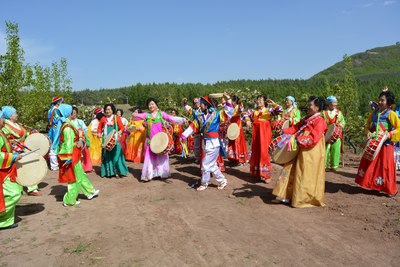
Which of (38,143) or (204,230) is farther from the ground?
(38,143)

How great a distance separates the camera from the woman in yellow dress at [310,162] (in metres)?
5.54

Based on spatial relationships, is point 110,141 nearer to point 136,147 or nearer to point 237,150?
point 136,147

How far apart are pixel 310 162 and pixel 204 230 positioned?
6.75 feet

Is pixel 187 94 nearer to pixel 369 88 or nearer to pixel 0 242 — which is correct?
pixel 369 88

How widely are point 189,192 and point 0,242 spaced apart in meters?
3.38

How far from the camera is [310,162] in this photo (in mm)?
5602

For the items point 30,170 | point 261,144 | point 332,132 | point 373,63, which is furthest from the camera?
point 373,63

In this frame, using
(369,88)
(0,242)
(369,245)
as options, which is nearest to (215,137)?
(369,245)

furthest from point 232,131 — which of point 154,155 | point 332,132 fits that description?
point 332,132

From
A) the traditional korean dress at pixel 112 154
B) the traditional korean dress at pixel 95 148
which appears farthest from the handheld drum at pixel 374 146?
the traditional korean dress at pixel 95 148

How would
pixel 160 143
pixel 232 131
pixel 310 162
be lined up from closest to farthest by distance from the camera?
pixel 310 162
pixel 160 143
pixel 232 131

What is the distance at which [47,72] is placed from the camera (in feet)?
56.9

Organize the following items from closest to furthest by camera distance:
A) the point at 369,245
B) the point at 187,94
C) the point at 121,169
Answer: the point at 369,245 → the point at 121,169 → the point at 187,94

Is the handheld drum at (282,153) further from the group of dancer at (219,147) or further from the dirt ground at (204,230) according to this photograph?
the dirt ground at (204,230)
